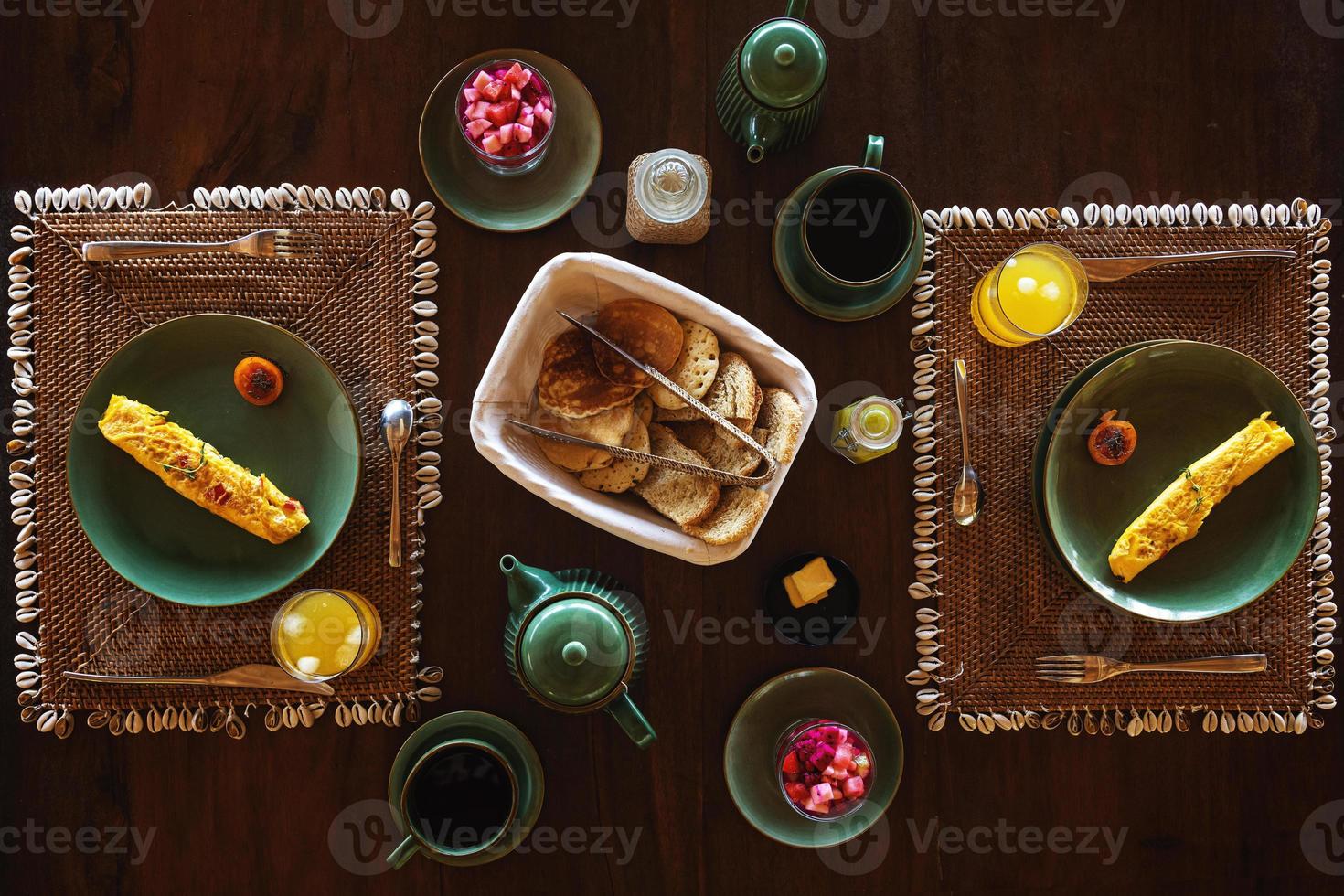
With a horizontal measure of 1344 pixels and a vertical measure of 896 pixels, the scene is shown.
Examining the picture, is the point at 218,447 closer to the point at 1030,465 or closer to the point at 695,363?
the point at 695,363

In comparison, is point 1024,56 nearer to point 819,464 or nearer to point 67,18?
point 819,464

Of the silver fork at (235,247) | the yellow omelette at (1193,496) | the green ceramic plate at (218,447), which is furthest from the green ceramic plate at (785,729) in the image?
the silver fork at (235,247)

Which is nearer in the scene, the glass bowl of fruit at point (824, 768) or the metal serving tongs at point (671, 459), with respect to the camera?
the metal serving tongs at point (671, 459)

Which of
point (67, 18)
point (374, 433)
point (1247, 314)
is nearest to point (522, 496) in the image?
point (374, 433)

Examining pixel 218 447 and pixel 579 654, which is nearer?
pixel 579 654

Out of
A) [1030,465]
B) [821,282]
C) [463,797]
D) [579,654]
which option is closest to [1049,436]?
[1030,465]

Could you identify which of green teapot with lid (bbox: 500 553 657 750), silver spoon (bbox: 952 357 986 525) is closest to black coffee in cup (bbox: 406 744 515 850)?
green teapot with lid (bbox: 500 553 657 750)

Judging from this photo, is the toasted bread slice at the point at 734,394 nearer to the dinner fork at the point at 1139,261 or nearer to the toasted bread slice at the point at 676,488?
the toasted bread slice at the point at 676,488
